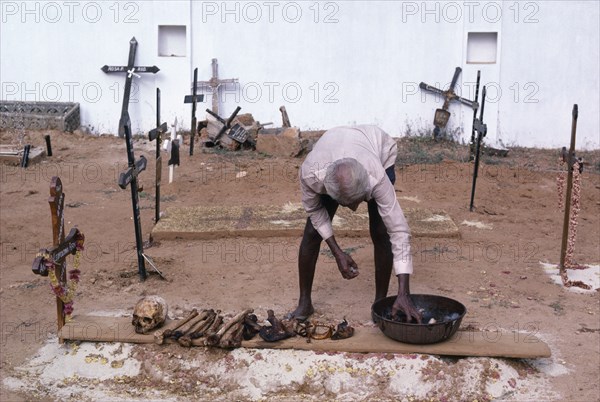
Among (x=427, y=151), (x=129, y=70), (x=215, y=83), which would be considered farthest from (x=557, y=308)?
(x=129, y=70)

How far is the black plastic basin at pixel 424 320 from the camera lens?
5.23 metres

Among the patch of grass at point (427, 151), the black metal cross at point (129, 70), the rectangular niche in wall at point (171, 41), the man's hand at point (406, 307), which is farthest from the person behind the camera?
the rectangular niche in wall at point (171, 41)

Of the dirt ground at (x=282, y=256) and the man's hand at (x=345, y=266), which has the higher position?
the man's hand at (x=345, y=266)

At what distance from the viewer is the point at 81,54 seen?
14297 mm

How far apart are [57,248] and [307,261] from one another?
5.52ft

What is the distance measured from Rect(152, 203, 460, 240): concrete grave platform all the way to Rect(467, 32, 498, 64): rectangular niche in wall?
6.01m

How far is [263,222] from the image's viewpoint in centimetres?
845

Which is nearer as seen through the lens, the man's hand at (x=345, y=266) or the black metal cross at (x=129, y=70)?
the man's hand at (x=345, y=266)

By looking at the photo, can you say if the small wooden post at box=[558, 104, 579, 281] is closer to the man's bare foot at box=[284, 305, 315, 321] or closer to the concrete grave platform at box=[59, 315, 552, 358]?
the concrete grave platform at box=[59, 315, 552, 358]

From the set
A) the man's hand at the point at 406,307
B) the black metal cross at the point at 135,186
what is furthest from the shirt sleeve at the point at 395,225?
the black metal cross at the point at 135,186

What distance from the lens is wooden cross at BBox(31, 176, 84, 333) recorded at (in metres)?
5.29

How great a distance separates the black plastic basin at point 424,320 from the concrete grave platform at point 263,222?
7.70 ft

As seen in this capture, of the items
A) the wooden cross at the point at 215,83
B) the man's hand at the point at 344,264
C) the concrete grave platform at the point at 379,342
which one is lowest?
the concrete grave platform at the point at 379,342

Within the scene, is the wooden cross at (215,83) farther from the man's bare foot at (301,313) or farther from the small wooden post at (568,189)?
the man's bare foot at (301,313)
